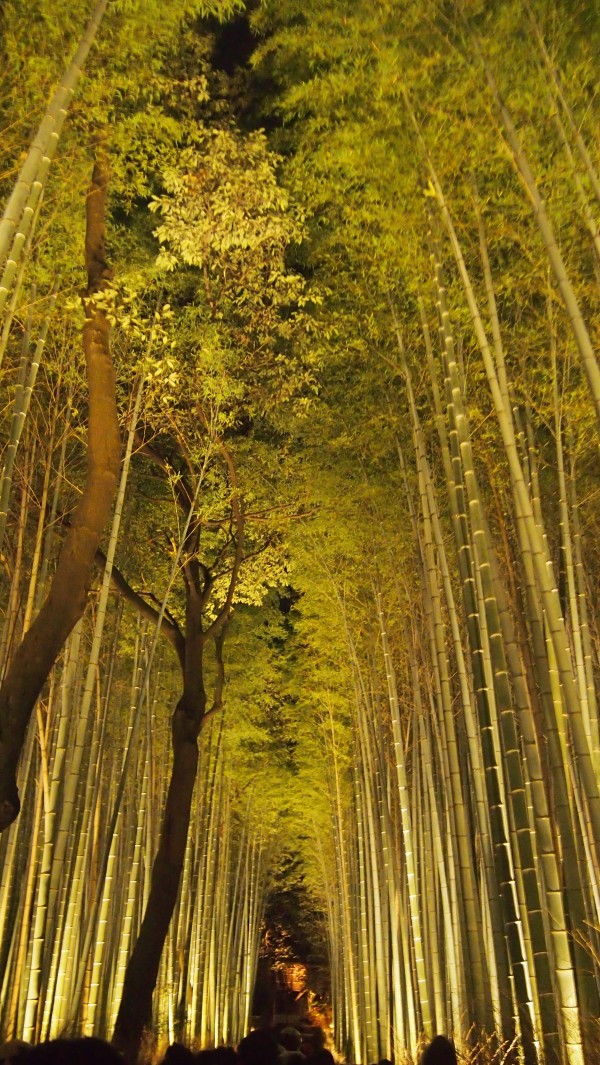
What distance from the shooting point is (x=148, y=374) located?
17.2 feet

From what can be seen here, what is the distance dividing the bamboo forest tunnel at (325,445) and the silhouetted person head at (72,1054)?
6.42ft

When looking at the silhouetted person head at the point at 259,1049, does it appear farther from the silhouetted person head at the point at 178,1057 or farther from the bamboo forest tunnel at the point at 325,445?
the bamboo forest tunnel at the point at 325,445

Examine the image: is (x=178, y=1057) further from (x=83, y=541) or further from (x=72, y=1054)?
(x=83, y=541)

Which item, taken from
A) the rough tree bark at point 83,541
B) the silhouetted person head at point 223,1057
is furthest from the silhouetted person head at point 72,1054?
the rough tree bark at point 83,541

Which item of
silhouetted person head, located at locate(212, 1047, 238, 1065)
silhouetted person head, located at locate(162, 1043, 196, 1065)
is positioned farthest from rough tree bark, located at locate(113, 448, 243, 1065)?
silhouetted person head, located at locate(162, 1043, 196, 1065)

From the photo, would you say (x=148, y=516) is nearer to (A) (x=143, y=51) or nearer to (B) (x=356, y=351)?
(B) (x=356, y=351)

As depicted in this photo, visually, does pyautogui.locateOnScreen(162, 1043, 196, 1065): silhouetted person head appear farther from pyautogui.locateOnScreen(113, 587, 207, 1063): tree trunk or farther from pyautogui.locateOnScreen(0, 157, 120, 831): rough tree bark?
pyautogui.locateOnScreen(113, 587, 207, 1063): tree trunk

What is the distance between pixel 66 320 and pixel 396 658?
5.70 metres

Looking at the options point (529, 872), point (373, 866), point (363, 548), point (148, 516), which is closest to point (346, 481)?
point (363, 548)

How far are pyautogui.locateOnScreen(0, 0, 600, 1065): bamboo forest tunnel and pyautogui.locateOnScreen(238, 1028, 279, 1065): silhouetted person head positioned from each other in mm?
1148

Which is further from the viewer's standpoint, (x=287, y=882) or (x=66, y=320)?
(x=287, y=882)

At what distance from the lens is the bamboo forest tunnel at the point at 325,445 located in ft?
12.2

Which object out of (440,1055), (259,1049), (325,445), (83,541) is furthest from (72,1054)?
(325,445)

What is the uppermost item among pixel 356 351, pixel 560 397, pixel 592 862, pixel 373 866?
pixel 356 351
